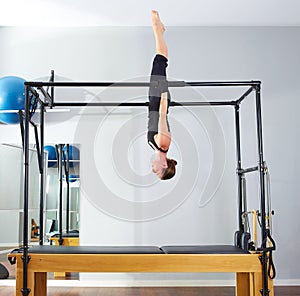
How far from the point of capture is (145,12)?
565cm

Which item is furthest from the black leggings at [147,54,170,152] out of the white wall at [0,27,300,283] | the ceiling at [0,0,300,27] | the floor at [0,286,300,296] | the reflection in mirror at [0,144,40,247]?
the reflection in mirror at [0,144,40,247]

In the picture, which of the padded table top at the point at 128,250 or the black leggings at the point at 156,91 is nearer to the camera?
the black leggings at the point at 156,91

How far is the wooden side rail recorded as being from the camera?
3857 millimetres

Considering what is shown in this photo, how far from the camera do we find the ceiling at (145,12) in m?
5.41

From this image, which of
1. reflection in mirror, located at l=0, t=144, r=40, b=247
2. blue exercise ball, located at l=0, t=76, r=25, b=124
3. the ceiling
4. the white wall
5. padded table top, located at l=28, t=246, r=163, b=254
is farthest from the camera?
the white wall

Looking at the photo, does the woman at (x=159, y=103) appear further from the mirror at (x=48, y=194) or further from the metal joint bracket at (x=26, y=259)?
the mirror at (x=48, y=194)

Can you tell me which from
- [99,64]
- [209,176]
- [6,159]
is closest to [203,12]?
[99,64]

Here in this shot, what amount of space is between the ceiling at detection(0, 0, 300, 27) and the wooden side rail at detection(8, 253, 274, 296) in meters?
2.71

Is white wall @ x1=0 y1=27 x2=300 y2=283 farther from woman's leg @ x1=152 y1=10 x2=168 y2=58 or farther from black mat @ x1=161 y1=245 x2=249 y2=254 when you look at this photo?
woman's leg @ x1=152 y1=10 x2=168 y2=58

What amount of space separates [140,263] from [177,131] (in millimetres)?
2402

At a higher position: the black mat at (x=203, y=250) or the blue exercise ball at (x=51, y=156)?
the blue exercise ball at (x=51, y=156)

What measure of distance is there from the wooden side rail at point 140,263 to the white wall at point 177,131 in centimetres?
193

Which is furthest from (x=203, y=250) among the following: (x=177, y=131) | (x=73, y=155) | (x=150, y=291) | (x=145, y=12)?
(x=145, y=12)

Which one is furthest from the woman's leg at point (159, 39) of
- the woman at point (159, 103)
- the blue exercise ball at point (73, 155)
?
the blue exercise ball at point (73, 155)
